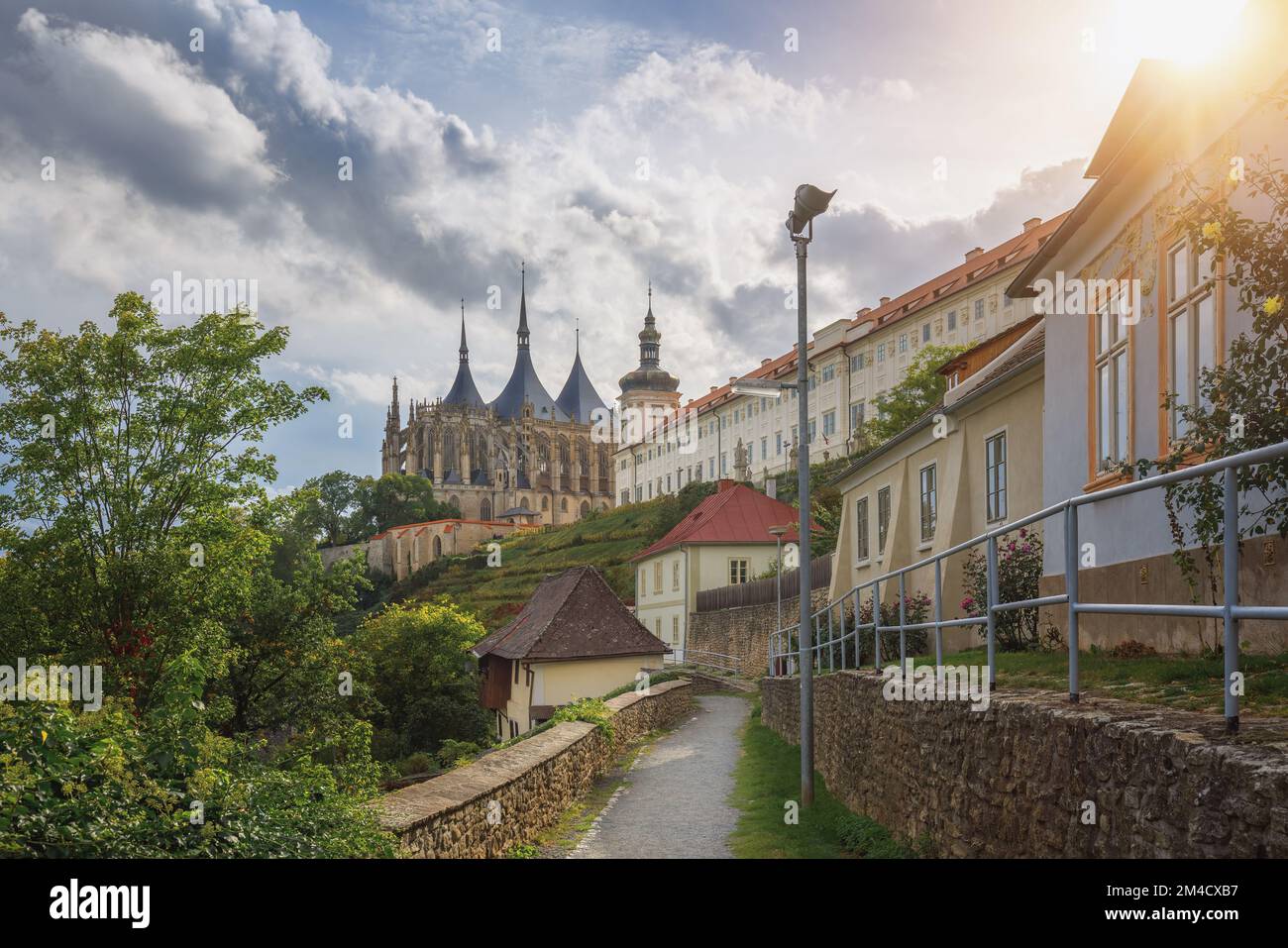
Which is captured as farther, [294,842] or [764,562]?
[764,562]

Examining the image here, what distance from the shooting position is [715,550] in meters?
49.6

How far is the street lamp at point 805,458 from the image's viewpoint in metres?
14.3

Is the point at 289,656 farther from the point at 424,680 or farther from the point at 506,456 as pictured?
the point at 506,456

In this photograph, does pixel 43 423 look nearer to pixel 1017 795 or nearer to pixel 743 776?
pixel 743 776

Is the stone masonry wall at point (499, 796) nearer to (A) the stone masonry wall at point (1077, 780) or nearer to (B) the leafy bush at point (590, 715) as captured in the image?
(B) the leafy bush at point (590, 715)

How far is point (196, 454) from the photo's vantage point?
24312 millimetres

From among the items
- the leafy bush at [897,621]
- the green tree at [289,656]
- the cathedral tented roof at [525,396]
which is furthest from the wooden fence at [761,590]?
the cathedral tented roof at [525,396]

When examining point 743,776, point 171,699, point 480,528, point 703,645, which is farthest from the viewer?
point 480,528

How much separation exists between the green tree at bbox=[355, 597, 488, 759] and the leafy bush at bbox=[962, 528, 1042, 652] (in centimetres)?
2882

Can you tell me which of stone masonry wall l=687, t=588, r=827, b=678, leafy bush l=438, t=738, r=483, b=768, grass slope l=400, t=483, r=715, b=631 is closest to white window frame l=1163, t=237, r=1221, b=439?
stone masonry wall l=687, t=588, r=827, b=678

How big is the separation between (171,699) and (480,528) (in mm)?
126456

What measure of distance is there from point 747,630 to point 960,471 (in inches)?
867
